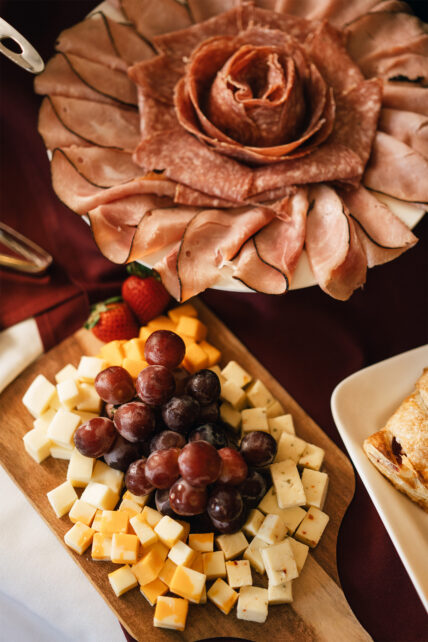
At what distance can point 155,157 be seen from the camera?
1.16m

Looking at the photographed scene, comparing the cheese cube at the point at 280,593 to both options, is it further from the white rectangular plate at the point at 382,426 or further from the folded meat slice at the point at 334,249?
the folded meat slice at the point at 334,249

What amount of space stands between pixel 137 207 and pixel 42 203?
1.27ft

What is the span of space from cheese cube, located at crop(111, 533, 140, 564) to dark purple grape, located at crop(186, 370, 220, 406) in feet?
0.90

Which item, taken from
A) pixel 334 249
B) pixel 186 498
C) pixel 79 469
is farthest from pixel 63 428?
pixel 334 249

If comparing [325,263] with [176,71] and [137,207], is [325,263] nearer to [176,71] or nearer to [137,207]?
[137,207]

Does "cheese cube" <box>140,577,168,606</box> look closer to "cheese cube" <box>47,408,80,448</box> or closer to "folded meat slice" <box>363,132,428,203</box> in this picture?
"cheese cube" <box>47,408,80,448</box>

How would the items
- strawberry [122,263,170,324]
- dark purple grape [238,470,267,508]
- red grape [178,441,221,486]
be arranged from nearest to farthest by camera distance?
red grape [178,441,221,486], dark purple grape [238,470,267,508], strawberry [122,263,170,324]

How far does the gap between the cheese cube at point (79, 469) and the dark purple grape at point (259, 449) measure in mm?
295

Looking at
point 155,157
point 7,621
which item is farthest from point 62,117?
point 7,621

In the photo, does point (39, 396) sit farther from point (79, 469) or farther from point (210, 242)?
point (210, 242)

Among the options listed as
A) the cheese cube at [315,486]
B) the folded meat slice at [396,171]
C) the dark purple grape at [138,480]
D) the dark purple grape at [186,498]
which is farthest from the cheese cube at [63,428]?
the folded meat slice at [396,171]

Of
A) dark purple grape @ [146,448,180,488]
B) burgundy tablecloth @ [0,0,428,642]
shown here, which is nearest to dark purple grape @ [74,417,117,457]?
dark purple grape @ [146,448,180,488]

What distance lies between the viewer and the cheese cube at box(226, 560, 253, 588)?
3.26ft

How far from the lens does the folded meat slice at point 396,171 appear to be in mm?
1132
